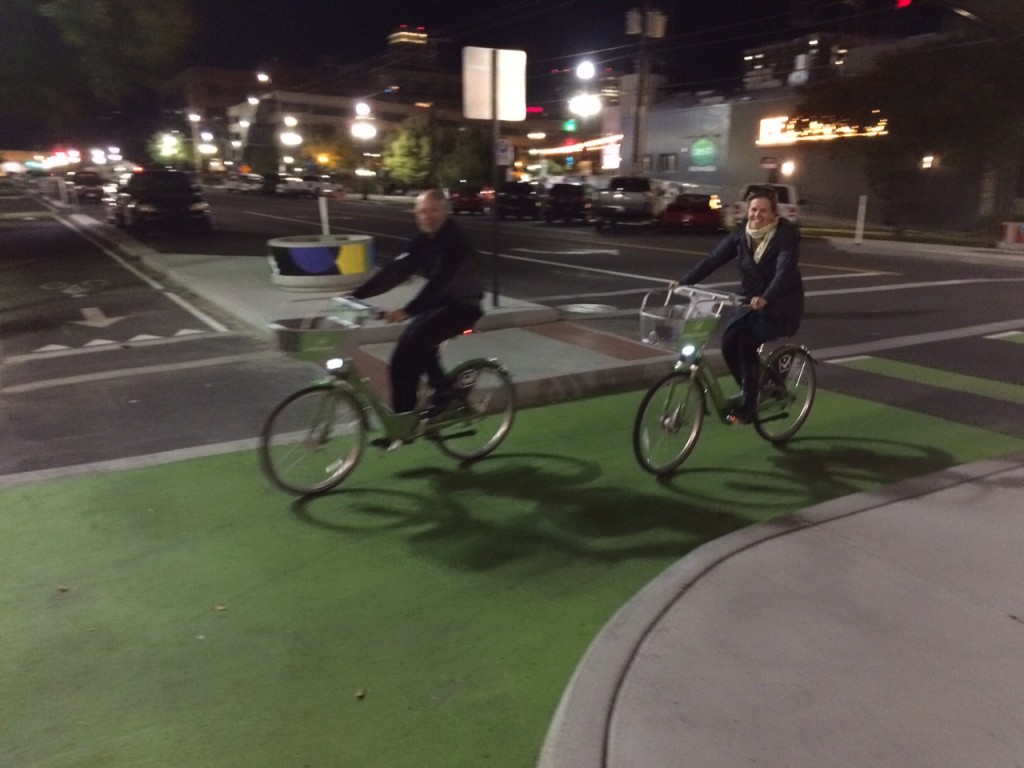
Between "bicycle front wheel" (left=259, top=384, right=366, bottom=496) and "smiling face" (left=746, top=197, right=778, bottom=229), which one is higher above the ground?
"smiling face" (left=746, top=197, right=778, bottom=229)

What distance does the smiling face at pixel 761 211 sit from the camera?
5.73 m

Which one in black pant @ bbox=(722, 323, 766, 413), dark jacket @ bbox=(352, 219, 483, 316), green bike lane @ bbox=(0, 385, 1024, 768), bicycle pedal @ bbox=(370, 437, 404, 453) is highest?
dark jacket @ bbox=(352, 219, 483, 316)

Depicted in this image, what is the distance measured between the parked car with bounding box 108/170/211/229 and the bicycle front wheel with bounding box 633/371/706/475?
66.4 ft

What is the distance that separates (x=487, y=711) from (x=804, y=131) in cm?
3317

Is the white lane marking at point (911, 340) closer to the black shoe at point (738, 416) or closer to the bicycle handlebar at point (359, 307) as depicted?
the black shoe at point (738, 416)

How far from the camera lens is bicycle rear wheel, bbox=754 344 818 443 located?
20.4 ft

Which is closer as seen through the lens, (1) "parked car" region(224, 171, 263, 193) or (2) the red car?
(2) the red car

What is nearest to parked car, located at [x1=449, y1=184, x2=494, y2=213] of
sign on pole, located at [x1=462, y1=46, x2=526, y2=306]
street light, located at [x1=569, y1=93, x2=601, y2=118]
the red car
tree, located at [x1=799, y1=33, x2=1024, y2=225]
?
the red car

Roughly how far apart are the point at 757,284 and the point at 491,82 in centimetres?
568

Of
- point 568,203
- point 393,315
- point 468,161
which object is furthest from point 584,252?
point 468,161

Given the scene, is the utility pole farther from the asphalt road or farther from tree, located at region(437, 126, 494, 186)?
the asphalt road

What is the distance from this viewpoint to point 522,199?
35.3 m

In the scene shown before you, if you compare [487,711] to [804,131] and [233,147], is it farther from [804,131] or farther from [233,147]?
[233,147]

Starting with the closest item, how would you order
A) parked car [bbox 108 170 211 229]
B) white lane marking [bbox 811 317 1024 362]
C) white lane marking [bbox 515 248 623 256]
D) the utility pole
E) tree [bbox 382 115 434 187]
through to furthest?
white lane marking [bbox 811 317 1024 362] < white lane marking [bbox 515 248 623 256] < parked car [bbox 108 170 211 229] < the utility pole < tree [bbox 382 115 434 187]
